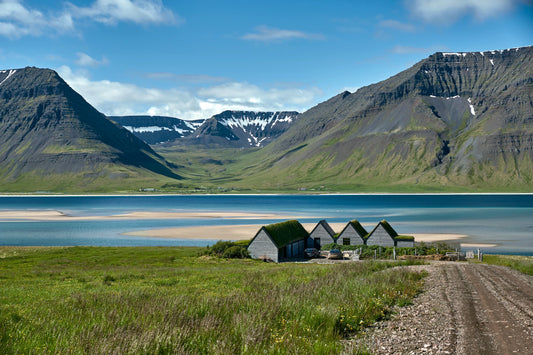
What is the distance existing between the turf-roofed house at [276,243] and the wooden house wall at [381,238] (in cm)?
1309

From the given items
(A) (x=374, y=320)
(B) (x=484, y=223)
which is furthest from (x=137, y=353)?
(B) (x=484, y=223)

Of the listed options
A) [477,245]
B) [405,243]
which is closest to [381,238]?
[405,243]

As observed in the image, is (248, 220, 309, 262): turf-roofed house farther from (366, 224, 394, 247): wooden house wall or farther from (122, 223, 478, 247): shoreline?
(122, 223, 478, 247): shoreline

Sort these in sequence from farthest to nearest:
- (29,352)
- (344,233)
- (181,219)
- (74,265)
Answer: (181,219) < (344,233) < (74,265) < (29,352)

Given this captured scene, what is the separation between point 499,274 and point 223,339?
30.4 metres

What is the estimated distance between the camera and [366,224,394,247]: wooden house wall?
74.1 metres

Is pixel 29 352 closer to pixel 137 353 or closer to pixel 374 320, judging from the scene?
pixel 137 353

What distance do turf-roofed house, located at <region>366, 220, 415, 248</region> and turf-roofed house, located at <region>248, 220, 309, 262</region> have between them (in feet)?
43.7

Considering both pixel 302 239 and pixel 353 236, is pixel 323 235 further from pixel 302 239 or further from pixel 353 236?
pixel 353 236

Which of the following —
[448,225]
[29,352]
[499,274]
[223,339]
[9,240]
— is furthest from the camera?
[448,225]

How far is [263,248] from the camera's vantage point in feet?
223

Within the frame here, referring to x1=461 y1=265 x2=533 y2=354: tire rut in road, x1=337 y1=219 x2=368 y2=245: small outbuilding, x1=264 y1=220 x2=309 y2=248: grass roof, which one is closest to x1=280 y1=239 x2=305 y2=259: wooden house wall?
x1=264 y1=220 x2=309 y2=248: grass roof

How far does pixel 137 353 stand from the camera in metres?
10.4

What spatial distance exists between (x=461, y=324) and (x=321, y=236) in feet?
203
